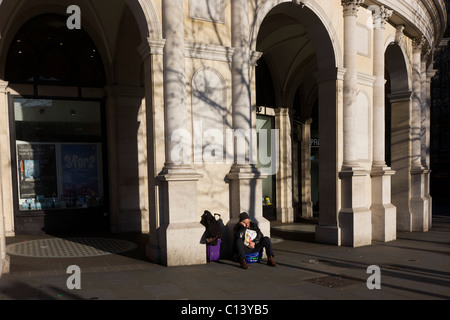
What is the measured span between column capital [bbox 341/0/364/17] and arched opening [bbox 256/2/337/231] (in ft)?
3.65

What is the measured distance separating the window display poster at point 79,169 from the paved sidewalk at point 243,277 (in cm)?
448

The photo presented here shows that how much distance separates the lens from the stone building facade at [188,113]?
8492 millimetres

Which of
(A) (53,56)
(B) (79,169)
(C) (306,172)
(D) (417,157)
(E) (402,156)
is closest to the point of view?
(A) (53,56)

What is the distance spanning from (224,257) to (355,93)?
20.6ft

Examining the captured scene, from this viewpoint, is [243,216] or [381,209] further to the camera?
[381,209]

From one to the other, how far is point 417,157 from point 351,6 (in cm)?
704

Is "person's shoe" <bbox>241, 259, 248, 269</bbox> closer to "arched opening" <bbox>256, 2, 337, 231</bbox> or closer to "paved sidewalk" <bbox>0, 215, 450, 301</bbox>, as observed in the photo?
"paved sidewalk" <bbox>0, 215, 450, 301</bbox>

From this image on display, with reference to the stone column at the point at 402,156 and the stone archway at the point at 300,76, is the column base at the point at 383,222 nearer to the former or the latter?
the stone archway at the point at 300,76

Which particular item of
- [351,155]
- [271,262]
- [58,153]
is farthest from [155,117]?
[58,153]

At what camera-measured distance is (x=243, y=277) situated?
740 centimetres

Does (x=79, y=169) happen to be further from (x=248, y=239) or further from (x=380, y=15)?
(x=380, y=15)

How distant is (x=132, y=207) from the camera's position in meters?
13.2

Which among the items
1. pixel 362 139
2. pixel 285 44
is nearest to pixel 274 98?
pixel 285 44

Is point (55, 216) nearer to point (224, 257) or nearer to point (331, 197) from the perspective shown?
point (224, 257)
